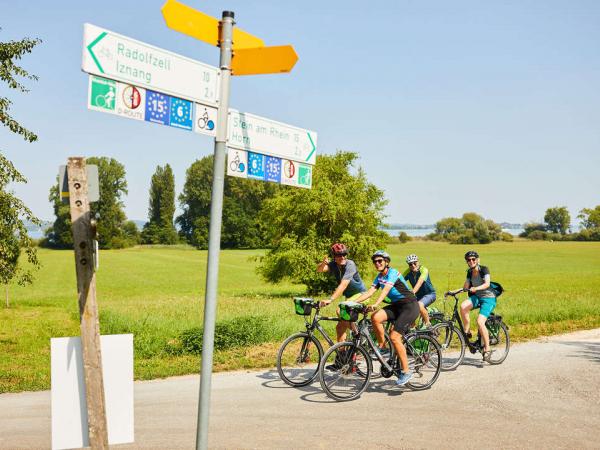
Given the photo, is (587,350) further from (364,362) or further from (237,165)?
(237,165)

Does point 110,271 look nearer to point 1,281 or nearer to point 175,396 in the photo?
point 1,281

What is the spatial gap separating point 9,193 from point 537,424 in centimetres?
933

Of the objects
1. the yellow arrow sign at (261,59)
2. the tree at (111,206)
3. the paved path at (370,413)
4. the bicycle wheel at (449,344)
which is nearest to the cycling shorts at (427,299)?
the bicycle wheel at (449,344)

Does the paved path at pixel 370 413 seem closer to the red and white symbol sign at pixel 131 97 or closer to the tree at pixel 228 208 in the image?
the red and white symbol sign at pixel 131 97

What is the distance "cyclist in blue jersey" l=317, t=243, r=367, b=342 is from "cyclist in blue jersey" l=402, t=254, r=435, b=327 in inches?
61.6

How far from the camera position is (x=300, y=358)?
8422mm

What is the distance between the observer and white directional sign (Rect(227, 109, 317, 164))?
4.01 meters

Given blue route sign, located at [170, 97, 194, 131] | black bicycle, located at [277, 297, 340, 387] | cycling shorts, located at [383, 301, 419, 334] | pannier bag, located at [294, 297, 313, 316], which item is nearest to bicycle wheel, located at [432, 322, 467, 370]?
cycling shorts, located at [383, 301, 419, 334]

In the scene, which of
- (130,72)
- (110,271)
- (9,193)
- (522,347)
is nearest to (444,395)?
(522,347)

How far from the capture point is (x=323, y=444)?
5.97 metres

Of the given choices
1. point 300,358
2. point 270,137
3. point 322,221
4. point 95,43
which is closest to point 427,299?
point 300,358

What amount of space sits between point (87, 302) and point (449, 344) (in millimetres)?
8291

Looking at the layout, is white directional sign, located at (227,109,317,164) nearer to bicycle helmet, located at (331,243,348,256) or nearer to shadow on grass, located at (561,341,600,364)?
bicycle helmet, located at (331,243,348,256)

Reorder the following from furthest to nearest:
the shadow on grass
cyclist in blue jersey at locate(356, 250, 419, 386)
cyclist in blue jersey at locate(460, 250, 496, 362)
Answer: the shadow on grass < cyclist in blue jersey at locate(460, 250, 496, 362) < cyclist in blue jersey at locate(356, 250, 419, 386)
